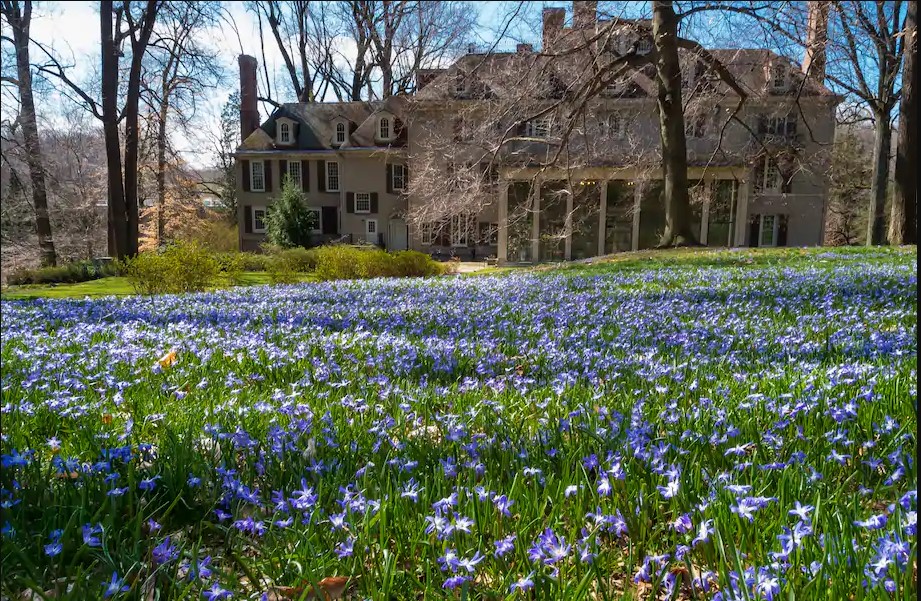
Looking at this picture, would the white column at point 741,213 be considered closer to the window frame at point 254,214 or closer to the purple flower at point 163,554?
the window frame at point 254,214

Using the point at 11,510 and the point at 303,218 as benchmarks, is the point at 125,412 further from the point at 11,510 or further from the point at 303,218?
the point at 303,218

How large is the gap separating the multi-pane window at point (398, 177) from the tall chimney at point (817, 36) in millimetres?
23882

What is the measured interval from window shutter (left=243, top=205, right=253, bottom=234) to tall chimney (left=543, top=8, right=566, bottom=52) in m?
25.7

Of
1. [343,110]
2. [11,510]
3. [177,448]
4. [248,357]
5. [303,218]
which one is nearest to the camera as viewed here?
[11,510]

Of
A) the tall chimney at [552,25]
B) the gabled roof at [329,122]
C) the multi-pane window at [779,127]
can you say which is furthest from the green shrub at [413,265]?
the multi-pane window at [779,127]

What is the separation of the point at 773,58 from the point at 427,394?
19316 mm

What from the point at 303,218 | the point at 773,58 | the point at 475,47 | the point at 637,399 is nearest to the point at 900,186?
the point at 773,58

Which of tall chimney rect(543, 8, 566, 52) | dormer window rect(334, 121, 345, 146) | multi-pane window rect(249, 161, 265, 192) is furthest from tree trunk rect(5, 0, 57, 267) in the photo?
dormer window rect(334, 121, 345, 146)

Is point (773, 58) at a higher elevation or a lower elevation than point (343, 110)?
lower

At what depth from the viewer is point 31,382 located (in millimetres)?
3529

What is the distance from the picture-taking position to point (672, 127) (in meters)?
18.4

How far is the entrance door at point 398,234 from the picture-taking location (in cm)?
3756

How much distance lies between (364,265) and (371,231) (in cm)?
2052

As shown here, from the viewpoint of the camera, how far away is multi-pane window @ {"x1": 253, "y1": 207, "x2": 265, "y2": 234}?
3894 cm
